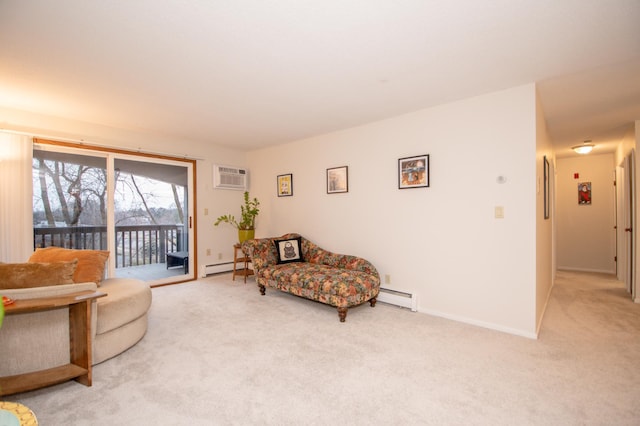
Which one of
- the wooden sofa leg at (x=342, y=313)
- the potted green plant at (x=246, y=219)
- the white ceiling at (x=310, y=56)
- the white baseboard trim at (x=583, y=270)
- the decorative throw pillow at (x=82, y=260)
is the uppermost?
the white ceiling at (x=310, y=56)

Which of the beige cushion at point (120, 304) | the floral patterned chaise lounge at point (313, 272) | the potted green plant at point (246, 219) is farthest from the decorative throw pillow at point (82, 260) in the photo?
the potted green plant at point (246, 219)

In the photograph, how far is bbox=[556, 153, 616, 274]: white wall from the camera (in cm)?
569

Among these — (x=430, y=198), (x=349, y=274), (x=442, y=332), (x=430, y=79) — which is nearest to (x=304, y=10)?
(x=430, y=79)

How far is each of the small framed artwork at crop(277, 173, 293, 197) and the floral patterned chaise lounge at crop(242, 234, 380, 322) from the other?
83 centimetres

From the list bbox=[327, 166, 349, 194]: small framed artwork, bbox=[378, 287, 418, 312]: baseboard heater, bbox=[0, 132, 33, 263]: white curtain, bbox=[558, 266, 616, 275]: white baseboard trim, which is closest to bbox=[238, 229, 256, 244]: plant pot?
bbox=[327, 166, 349, 194]: small framed artwork

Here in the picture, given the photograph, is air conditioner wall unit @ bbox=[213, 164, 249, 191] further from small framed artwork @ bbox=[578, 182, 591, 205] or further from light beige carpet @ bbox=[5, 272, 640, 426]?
small framed artwork @ bbox=[578, 182, 591, 205]

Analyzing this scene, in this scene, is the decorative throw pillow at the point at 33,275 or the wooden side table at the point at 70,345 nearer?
the wooden side table at the point at 70,345

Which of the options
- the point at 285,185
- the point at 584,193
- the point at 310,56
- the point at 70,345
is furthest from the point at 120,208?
the point at 584,193

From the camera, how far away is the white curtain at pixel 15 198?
337 centimetres

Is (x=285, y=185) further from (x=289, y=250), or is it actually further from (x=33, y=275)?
(x=33, y=275)

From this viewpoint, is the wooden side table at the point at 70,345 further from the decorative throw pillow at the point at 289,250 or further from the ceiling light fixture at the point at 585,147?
the ceiling light fixture at the point at 585,147

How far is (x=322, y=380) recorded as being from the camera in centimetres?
207

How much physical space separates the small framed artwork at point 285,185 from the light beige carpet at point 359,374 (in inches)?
94.9

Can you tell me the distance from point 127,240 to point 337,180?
338cm
